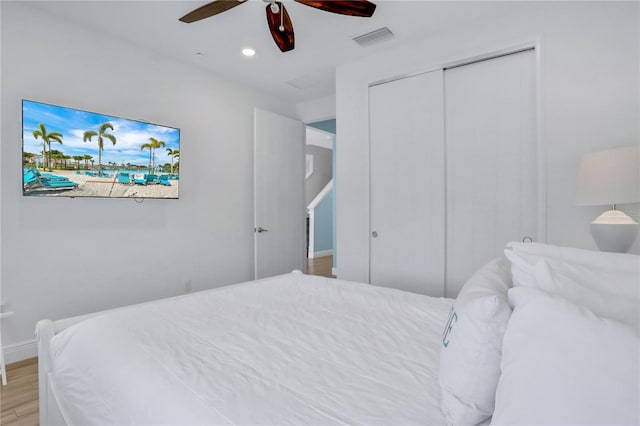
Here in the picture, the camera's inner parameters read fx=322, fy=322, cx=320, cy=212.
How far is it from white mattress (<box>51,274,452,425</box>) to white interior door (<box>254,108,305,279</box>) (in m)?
2.26

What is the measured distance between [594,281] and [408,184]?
7.81ft

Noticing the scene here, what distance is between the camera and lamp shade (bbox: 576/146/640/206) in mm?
1732

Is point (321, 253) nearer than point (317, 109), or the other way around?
point (317, 109)

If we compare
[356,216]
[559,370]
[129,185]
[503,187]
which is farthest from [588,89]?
[129,185]

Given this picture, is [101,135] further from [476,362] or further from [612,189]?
[612,189]

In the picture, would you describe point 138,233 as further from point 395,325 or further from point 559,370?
point 559,370

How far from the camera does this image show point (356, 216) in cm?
342

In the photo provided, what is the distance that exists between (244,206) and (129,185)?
1.38m

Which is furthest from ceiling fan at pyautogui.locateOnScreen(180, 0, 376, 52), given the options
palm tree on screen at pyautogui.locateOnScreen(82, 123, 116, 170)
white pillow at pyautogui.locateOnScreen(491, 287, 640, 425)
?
white pillow at pyautogui.locateOnScreen(491, 287, 640, 425)

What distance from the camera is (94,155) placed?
2.62 metres

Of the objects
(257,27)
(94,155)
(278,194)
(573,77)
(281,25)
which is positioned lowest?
(278,194)

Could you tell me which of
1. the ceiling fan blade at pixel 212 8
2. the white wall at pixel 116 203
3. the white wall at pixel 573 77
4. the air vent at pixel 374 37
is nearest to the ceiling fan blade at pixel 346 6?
the ceiling fan blade at pixel 212 8

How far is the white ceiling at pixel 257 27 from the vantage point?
2.47m

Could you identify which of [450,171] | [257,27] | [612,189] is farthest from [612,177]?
[257,27]
